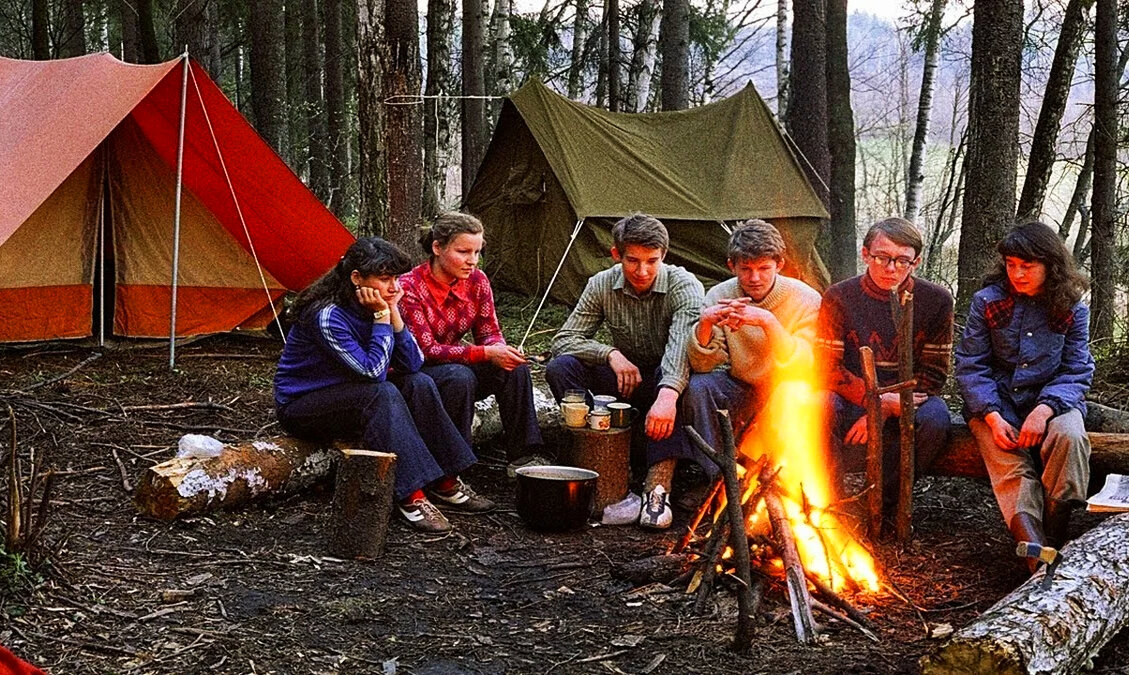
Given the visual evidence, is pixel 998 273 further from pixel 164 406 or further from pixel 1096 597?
pixel 164 406

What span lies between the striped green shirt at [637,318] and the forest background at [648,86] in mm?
2343

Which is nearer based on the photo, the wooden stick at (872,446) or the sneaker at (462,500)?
the wooden stick at (872,446)

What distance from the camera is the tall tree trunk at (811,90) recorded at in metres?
9.79

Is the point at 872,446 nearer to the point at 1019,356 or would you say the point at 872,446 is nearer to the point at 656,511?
the point at 1019,356

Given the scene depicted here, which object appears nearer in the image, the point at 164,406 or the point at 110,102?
the point at 164,406

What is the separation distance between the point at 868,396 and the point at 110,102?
4.48 m

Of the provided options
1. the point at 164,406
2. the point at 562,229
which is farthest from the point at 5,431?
the point at 562,229

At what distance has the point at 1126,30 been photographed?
7.68 m

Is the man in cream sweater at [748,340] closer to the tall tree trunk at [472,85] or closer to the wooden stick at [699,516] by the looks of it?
the wooden stick at [699,516]

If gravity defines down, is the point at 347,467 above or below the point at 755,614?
above

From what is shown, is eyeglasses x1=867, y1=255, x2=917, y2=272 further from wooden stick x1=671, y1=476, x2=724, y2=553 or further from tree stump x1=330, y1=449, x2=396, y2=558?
tree stump x1=330, y1=449, x2=396, y2=558

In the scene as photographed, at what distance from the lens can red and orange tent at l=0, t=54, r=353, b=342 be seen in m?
6.30

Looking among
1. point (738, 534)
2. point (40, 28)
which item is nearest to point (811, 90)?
point (738, 534)

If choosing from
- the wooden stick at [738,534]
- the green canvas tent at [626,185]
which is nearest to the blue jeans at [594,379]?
the wooden stick at [738,534]
